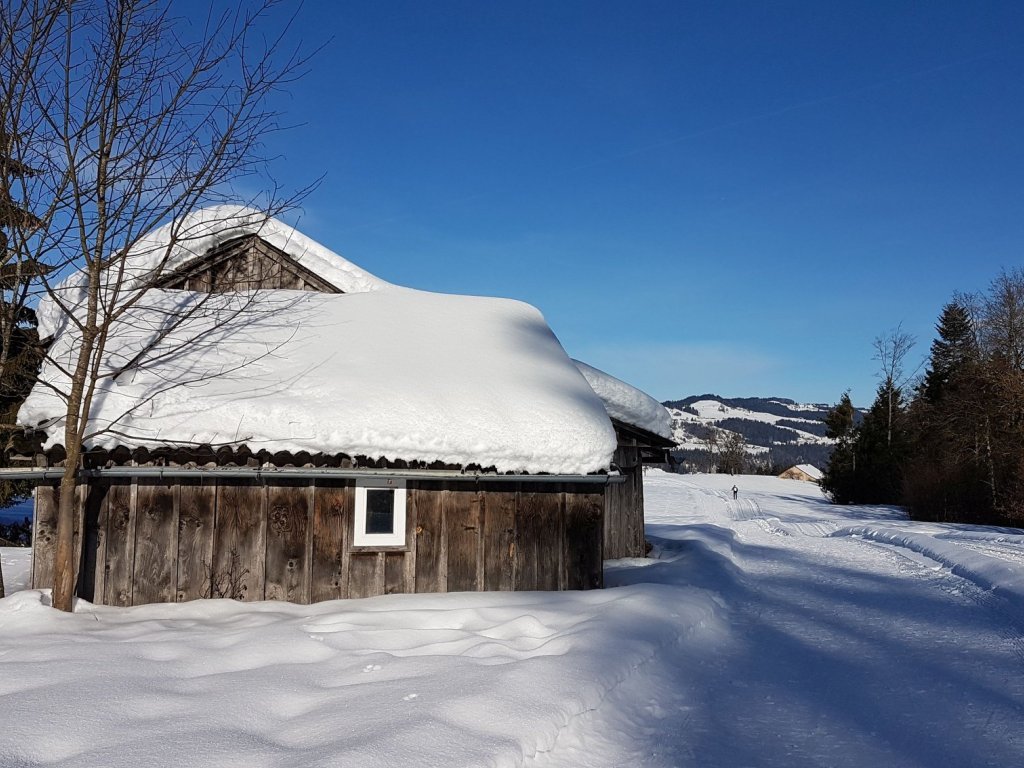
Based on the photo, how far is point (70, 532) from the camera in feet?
22.5

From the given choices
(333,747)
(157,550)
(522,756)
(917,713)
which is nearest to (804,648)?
(917,713)

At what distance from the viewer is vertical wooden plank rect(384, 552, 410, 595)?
830cm

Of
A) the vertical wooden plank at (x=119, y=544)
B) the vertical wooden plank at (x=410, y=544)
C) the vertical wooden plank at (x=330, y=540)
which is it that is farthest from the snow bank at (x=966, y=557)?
the vertical wooden plank at (x=119, y=544)

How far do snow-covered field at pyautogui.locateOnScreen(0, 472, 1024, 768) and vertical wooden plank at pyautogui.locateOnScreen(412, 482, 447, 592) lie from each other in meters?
0.38

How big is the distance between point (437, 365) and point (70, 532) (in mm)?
4457

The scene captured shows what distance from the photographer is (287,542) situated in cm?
803

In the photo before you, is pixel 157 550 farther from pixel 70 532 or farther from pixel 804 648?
pixel 804 648

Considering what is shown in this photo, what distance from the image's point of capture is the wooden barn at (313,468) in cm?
766

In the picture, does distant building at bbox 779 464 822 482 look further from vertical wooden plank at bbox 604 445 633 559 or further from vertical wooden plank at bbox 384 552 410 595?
vertical wooden plank at bbox 384 552 410 595

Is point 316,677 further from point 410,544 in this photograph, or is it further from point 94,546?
point 94,546

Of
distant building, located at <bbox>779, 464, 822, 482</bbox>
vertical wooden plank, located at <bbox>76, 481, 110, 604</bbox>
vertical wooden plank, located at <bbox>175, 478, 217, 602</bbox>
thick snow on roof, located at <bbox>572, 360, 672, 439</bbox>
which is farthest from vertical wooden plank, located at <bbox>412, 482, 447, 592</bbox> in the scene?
distant building, located at <bbox>779, 464, 822, 482</bbox>

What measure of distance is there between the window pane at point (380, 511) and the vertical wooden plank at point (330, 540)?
22 cm

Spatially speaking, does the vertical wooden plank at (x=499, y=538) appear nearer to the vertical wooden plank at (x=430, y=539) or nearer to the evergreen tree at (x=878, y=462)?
the vertical wooden plank at (x=430, y=539)

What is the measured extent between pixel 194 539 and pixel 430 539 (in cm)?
260
